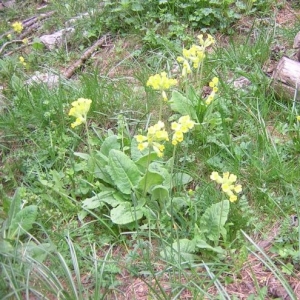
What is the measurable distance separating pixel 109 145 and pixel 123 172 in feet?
1.03

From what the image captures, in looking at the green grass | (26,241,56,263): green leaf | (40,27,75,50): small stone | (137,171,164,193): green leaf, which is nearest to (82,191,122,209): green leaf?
the green grass

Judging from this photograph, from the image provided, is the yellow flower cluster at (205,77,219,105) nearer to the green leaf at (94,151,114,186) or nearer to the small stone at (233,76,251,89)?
the small stone at (233,76,251,89)

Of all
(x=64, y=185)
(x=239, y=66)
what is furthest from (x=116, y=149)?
(x=239, y=66)

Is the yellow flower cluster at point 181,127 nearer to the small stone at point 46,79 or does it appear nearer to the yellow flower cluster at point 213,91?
the yellow flower cluster at point 213,91

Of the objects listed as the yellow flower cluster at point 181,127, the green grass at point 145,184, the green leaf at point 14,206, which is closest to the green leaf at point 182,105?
the green grass at point 145,184

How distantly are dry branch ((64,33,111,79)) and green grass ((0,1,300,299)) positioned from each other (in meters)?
0.15

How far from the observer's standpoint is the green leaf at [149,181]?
2.71m

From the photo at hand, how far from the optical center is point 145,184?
2721mm

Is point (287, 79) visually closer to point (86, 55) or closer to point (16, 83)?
point (86, 55)

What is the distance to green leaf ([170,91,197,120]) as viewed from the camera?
3.26 meters

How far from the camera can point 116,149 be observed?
3.04 meters

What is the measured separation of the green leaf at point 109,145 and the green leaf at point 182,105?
0.50m

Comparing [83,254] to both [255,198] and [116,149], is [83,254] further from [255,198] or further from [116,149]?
[255,198]

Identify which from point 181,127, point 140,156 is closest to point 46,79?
point 140,156
